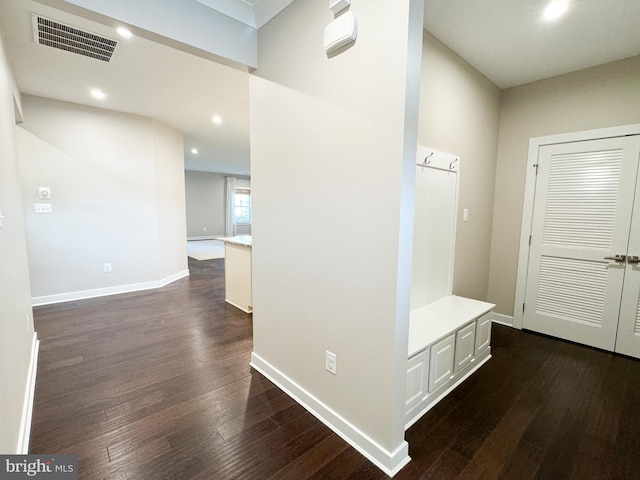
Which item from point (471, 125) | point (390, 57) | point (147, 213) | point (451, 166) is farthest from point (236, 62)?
point (147, 213)

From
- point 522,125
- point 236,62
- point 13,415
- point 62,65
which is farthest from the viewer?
point 522,125

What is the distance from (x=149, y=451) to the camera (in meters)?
1.54

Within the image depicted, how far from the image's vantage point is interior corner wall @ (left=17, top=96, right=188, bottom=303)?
12.0ft

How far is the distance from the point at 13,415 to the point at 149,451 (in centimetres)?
68

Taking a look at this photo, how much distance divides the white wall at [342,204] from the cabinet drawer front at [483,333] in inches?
50.0

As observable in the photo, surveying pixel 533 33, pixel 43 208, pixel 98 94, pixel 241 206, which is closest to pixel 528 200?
pixel 533 33

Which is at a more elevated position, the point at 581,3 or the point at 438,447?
the point at 581,3

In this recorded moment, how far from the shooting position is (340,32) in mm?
1449

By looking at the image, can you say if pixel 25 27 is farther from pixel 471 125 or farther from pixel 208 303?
pixel 471 125

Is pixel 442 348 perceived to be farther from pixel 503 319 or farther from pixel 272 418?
pixel 503 319

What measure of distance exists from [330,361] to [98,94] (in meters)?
4.16

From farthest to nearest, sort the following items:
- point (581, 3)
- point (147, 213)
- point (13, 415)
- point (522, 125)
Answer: point (147, 213), point (522, 125), point (581, 3), point (13, 415)

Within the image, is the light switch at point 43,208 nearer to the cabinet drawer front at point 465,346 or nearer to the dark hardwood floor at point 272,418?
the dark hardwood floor at point 272,418

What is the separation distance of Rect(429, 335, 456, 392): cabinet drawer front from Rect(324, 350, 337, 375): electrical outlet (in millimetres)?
675
